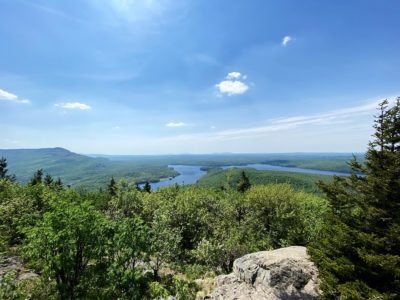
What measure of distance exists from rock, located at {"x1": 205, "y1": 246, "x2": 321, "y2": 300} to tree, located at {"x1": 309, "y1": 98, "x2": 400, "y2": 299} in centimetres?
151

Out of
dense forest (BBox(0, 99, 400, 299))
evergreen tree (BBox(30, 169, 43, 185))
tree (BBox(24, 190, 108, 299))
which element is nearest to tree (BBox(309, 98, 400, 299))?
dense forest (BBox(0, 99, 400, 299))

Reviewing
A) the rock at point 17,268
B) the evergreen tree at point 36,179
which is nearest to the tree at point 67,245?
the rock at point 17,268

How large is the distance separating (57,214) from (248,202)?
81.0 feet

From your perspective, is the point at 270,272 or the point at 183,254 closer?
the point at 270,272

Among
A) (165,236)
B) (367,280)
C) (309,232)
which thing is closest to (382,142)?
(367,280)

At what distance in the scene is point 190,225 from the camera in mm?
34656

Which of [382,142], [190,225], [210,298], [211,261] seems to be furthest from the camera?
[190,225]

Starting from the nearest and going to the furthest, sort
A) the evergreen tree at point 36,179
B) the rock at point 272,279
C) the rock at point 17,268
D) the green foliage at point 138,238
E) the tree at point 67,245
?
the tree at point 67,245
the green foliage at point 138,238
the rock at point 272,279
the rock at point 17,268
the evergreen tree at point 36,179

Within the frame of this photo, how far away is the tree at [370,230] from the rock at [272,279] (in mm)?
1506

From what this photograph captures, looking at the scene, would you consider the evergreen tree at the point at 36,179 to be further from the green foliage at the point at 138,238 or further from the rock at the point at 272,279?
the rock at the point at 272,279

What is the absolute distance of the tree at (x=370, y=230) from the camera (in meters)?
14.3

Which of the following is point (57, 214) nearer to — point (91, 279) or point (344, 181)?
point (91, 279)

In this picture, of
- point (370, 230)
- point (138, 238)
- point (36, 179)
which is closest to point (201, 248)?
point (138, 238)

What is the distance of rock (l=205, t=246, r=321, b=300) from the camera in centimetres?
1783
